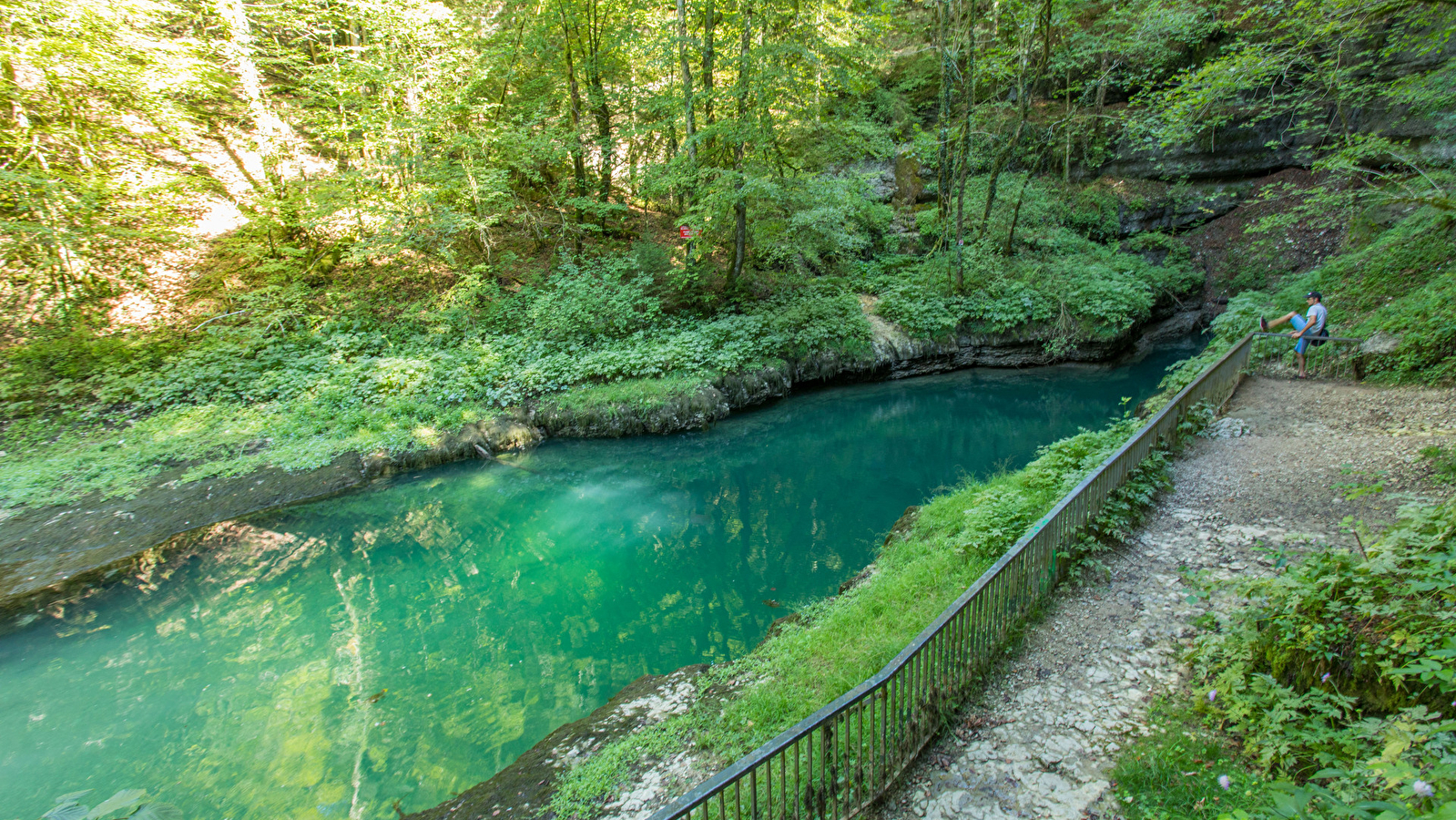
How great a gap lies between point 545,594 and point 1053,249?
1759cm

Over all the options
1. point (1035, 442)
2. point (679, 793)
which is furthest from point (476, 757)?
point (1035, 442)

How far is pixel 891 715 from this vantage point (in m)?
3.58

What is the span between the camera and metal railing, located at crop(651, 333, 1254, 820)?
2838 millimetres

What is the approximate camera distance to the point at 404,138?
14.2 metres

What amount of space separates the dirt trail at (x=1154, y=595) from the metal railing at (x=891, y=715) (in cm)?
21

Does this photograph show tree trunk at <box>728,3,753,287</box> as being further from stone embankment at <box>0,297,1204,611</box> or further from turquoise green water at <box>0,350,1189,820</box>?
turquoise green water at <box>0,350,1189,820</box>

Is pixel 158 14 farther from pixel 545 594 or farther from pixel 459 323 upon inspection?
pixel 545 594

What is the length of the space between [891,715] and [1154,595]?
2.53 m

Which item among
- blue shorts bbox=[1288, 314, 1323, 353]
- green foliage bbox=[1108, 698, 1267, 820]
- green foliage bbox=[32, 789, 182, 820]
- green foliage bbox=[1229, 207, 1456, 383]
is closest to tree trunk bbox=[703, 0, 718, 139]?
blue shorts bbox=[1288, 314, 1323, 353]

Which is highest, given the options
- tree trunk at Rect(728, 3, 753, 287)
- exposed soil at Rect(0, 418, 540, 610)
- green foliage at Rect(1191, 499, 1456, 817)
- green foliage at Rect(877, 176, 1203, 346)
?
tree trunk at Rect(728, 3, 753, 287)

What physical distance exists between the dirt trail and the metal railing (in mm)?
208

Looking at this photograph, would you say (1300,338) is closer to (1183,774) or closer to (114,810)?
(1183,774)

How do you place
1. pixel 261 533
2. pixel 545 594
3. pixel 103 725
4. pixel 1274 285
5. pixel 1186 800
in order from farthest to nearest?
1. pixel 1274 285
2. pixel 261 533
3. pixel 545 594
4. pixel 103 725
5. pixel 1186 800

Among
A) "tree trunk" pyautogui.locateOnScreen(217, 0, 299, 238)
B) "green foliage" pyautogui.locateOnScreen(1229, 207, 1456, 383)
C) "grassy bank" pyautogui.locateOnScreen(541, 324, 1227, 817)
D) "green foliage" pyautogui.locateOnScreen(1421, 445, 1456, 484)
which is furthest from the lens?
"tree trunk" pyautogui.locateOnScreen(217, 0, 299, 238)
